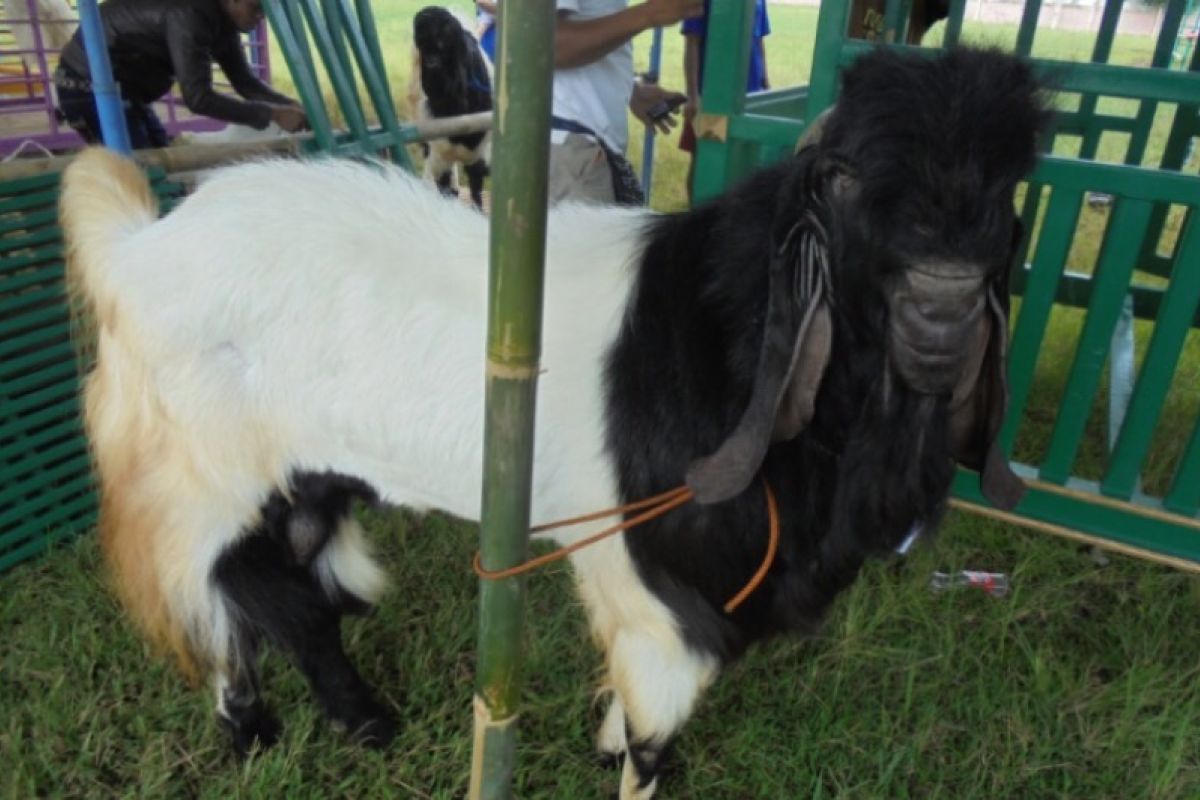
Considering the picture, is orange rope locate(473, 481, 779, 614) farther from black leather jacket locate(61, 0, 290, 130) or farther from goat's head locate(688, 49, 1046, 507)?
black leather jacket locate(61, 0, 290, 130)

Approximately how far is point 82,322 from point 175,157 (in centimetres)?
65

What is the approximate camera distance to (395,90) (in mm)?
10016

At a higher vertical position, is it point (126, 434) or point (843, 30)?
point (843, 30)

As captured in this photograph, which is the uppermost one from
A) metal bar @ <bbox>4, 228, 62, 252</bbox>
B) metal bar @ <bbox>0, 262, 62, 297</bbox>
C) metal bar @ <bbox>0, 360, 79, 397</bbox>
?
metal bar @ <bbox>4, 228, 62, 252</bbox>

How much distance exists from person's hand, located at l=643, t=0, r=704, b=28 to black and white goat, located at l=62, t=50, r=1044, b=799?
104 cm

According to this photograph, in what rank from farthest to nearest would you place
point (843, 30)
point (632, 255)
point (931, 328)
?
point (843, 30) < point (632, 255) < point (931, 328)

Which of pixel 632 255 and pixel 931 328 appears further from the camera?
pixel 632 255

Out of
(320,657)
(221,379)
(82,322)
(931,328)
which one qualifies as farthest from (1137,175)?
(82,322)

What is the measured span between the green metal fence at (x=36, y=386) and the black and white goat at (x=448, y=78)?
3.48 metres

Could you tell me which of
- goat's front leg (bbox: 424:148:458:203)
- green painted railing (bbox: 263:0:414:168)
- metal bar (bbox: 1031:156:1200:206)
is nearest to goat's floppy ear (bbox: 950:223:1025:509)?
metal bar (bbox: 1031:156:1200:206)

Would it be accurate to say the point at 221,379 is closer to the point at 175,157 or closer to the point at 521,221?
the point at 521,221

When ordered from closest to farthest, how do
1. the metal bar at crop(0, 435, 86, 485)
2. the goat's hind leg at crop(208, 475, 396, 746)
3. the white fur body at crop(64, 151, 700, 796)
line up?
the white fur body at crop(64, 151, 700, 796), the goat's hind leg at crop(208, 475, 396, 746), the metal bar at crop(0, 435, 86, 485)

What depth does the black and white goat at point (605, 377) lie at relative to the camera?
3.86 feet

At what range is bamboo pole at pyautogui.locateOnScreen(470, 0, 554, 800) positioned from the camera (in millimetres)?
885
